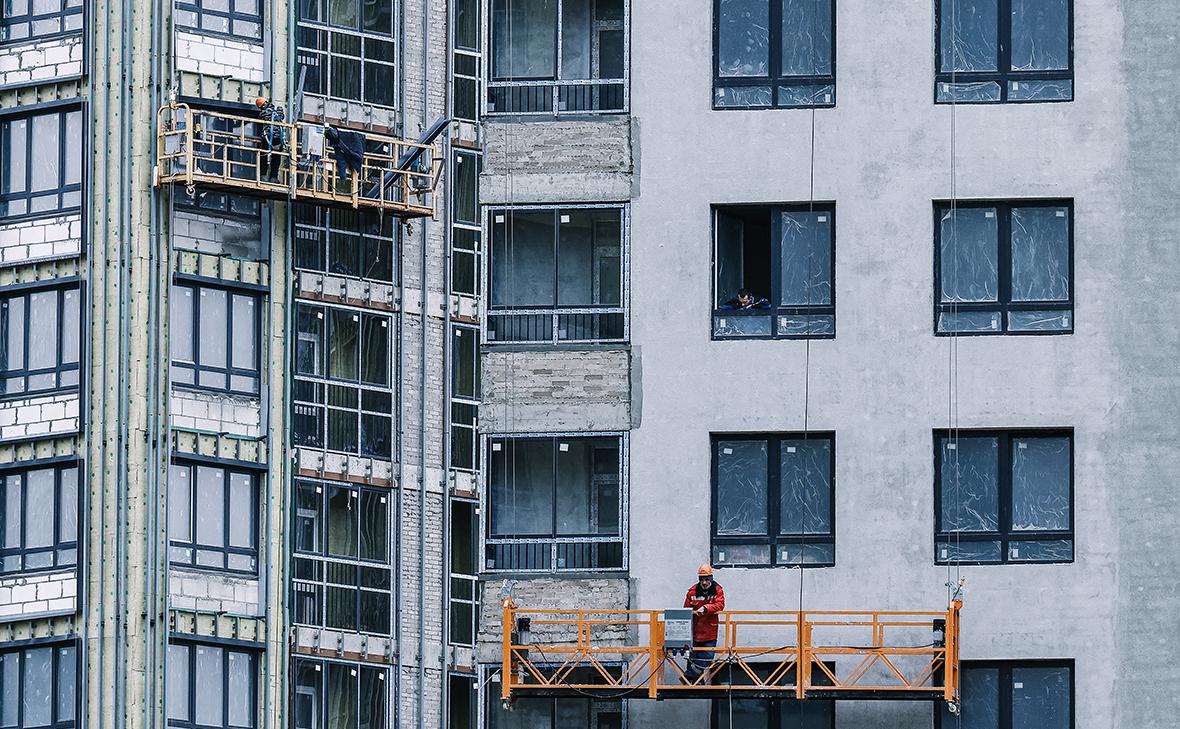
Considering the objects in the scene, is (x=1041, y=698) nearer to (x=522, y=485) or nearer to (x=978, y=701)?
(x=978, y=701)

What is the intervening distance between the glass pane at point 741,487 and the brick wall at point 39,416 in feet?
43.6

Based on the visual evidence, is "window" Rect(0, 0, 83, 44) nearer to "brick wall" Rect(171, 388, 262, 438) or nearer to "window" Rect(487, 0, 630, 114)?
"brick wall" Rect(171, 388, 262, 438)

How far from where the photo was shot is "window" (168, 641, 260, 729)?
241 feet

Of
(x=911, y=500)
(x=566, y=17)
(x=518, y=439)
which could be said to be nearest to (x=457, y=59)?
(x=566, y=17)

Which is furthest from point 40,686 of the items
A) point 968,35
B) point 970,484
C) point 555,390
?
point 968,35

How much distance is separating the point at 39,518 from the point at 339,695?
712 centimetres

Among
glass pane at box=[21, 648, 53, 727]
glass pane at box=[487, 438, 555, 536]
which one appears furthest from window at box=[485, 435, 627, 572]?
glass pane at box=[21, 648, 53, 727]

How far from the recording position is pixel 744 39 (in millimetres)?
78500

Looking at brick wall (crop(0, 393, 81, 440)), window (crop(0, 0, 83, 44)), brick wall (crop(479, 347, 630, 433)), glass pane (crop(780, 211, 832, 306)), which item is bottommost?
brick wall (crop(0, 393, 81, 440))

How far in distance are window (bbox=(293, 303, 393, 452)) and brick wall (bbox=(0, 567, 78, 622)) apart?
5595 mm

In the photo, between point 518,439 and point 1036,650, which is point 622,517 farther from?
point 1036,650

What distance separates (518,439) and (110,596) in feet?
32.4

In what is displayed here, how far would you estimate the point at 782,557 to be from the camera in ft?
251

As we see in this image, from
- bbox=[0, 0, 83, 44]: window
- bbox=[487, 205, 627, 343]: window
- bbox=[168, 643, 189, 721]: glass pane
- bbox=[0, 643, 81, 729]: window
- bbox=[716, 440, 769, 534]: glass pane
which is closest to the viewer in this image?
bbox=[0, 643, 81, 729]: window
